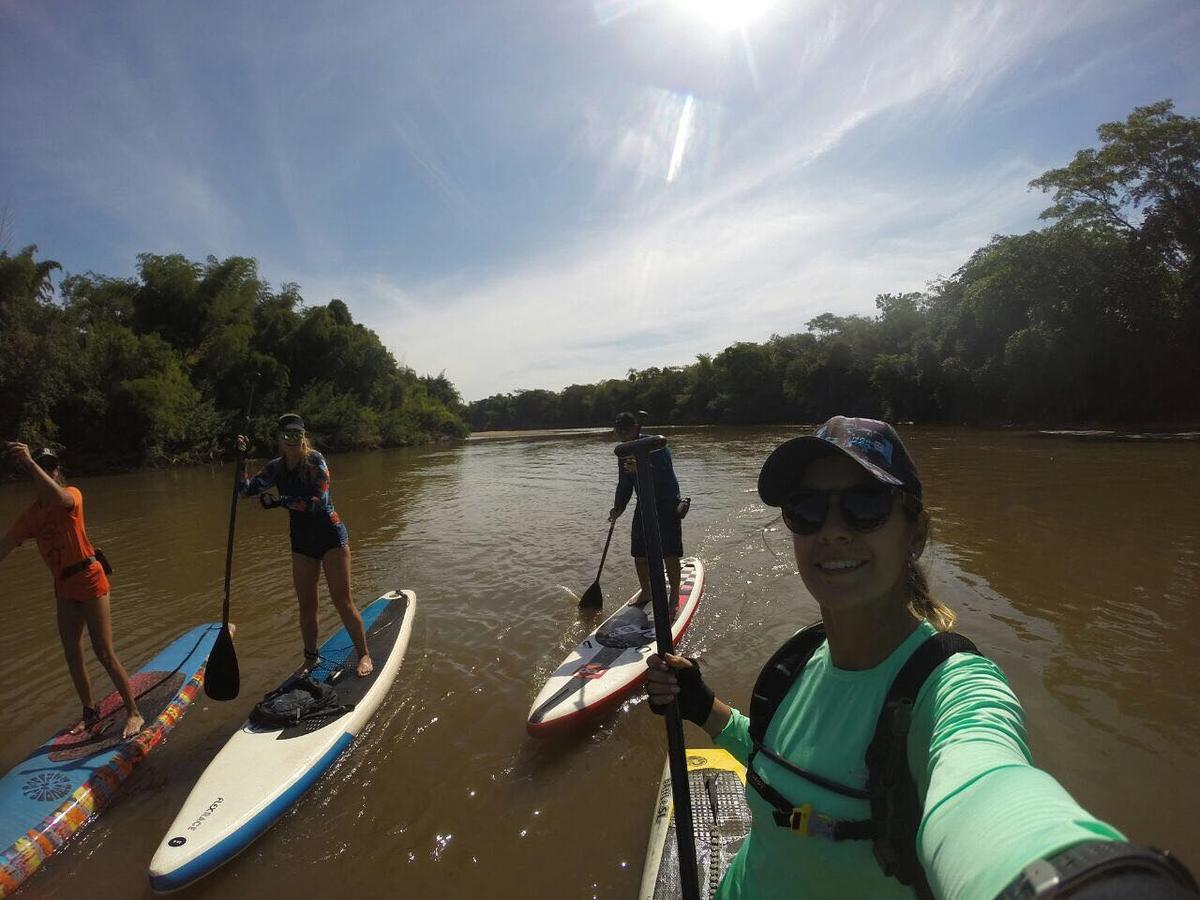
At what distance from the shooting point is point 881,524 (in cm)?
150

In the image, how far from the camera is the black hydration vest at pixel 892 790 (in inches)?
44.9

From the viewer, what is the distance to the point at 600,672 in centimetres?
532

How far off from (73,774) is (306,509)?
238 centimetres

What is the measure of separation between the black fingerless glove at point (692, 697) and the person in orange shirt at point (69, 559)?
4.59 meters

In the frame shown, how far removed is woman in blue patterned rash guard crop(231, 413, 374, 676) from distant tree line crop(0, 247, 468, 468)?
63.5 feet

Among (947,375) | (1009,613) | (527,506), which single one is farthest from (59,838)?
(947,375)

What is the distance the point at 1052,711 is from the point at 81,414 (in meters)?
38.7

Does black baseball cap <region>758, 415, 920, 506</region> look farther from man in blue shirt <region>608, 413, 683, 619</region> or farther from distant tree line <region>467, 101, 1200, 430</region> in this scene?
distant tree line <region>467, 101, 1200, 430</region>

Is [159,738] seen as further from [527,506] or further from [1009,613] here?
[527,506]

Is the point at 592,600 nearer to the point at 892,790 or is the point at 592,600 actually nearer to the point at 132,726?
the point at 132,726

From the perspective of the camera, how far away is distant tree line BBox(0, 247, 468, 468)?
82.8 ft

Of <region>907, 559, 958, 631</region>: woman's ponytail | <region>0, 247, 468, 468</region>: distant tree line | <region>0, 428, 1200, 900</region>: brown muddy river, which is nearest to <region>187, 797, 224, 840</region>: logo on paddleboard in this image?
<region>0, 428, 1200, 900</region>: brown muddy river

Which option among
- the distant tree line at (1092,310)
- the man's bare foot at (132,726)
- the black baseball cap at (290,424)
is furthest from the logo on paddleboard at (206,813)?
the distant tree line at (1092,310)

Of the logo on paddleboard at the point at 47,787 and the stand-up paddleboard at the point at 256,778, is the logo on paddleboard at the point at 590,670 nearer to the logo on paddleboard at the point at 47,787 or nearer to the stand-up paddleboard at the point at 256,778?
the stand-up paddleboard at the point at 256,778
